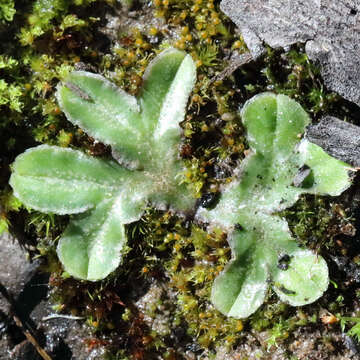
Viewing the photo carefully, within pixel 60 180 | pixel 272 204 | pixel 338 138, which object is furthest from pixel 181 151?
pixel 338 138

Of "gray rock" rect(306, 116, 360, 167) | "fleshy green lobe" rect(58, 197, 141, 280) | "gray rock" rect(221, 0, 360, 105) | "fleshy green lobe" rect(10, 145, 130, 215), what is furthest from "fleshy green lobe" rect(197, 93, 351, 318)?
"fleshy green lobe" rect(10, 145, 130, 215)

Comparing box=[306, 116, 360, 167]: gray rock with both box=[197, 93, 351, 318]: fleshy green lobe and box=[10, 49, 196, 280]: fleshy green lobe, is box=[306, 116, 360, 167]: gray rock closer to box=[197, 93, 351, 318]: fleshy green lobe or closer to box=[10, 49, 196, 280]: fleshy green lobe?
box=[197, 93, 351, 318]: fleshy green lobe

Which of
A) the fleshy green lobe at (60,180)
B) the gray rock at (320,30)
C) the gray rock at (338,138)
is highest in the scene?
the gray rock at (320,30)

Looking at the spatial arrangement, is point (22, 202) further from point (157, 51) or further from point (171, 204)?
point (157, 51)

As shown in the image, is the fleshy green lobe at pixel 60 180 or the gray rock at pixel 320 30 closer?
the gray rock at pixel 320 30

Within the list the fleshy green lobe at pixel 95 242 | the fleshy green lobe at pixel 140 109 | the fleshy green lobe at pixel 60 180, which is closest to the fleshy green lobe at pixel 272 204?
the fleshy green lobe at pixel 140 109

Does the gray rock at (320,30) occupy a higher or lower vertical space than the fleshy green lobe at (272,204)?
higher

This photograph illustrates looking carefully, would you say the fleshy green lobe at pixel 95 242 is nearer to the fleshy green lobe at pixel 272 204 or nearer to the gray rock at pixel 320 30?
the fleshy green lobe at pixel 272 204
